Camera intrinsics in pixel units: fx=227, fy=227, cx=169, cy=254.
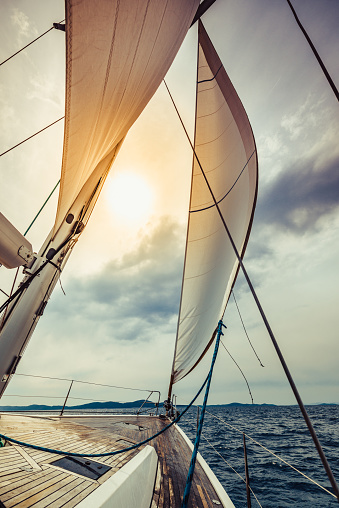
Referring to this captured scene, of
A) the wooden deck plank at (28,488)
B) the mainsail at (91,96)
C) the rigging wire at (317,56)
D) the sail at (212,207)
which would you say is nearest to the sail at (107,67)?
the mainsail at (91,96)

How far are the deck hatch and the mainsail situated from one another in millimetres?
1172

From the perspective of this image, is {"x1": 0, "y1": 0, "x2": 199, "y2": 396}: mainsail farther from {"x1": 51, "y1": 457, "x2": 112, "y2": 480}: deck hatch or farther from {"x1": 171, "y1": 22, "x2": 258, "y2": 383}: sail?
{"x1": 171, "y1": 22, "x2": 258, "y2": 383}: sail

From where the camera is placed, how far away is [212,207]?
6.20 metres

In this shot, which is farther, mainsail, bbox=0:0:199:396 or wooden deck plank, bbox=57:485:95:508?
mainsail, bbox=0:0:199:396

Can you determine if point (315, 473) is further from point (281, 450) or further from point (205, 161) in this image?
point (205, 161)

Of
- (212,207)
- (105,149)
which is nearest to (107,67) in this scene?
(105,149)

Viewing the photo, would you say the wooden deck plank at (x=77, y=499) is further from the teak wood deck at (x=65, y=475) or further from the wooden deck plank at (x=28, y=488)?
the wooden deck plank at (x=28, y=488)

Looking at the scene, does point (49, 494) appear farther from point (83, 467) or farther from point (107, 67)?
point (107, 67)

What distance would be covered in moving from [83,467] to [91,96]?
13.2 feet

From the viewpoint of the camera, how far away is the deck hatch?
235 cm

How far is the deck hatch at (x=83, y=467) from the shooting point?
7.70ft

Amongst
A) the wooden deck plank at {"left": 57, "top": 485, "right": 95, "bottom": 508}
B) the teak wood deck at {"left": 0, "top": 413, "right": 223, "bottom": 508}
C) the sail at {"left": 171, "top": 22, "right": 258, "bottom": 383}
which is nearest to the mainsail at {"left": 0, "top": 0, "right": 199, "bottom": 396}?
the teak wood deck at {"left": 0, "top": 413, "right": 223, "bottom": 508}

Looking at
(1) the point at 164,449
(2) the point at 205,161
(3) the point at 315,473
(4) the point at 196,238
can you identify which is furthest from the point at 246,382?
(3) the point at 315,473

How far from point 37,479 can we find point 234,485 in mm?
7788
